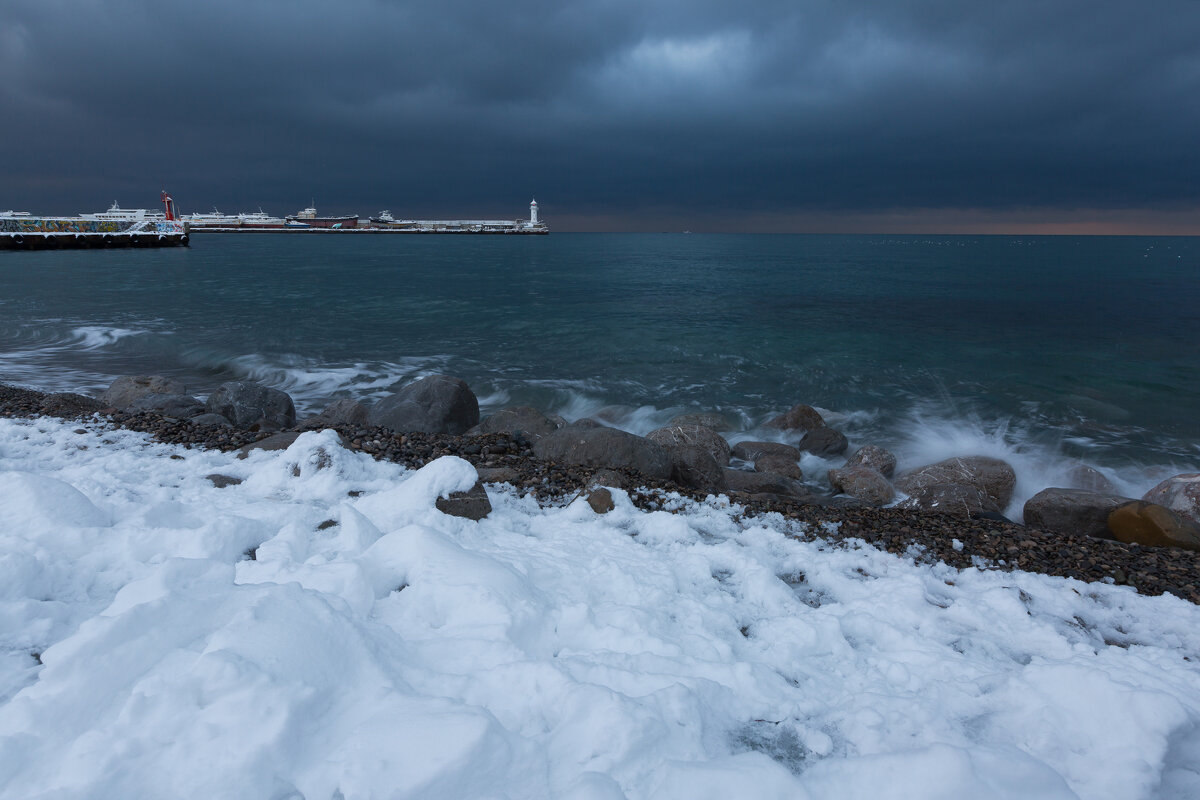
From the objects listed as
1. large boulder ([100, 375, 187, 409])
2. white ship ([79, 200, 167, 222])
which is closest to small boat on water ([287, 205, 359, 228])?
white ship ([79, 200, 167, 222])

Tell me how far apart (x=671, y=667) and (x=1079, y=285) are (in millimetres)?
58091

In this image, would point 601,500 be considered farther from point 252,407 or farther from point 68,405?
point 68,405

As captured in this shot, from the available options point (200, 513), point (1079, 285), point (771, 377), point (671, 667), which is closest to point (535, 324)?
point (771, 377)

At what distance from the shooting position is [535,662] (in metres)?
3.17

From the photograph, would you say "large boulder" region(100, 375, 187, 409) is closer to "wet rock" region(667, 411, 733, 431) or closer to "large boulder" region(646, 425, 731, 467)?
"large boulder" region(646, 425, 731, 467)

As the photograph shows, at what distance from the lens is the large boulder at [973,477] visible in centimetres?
889

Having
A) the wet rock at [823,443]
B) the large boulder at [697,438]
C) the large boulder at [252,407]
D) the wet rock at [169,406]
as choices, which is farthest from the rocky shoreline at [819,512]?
the wet rock at [823,443]

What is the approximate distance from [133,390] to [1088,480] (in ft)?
56.2

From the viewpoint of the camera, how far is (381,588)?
3891mm

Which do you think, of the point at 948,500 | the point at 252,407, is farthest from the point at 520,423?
the point at 948,500

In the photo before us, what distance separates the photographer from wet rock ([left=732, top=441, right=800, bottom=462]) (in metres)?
10.5

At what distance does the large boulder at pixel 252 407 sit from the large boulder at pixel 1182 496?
43.6 feet

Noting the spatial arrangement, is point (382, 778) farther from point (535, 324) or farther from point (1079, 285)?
point (1079, 285)

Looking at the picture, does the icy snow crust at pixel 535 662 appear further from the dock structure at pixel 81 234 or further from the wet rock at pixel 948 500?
Answer: the dock structure at pixel 81 234
